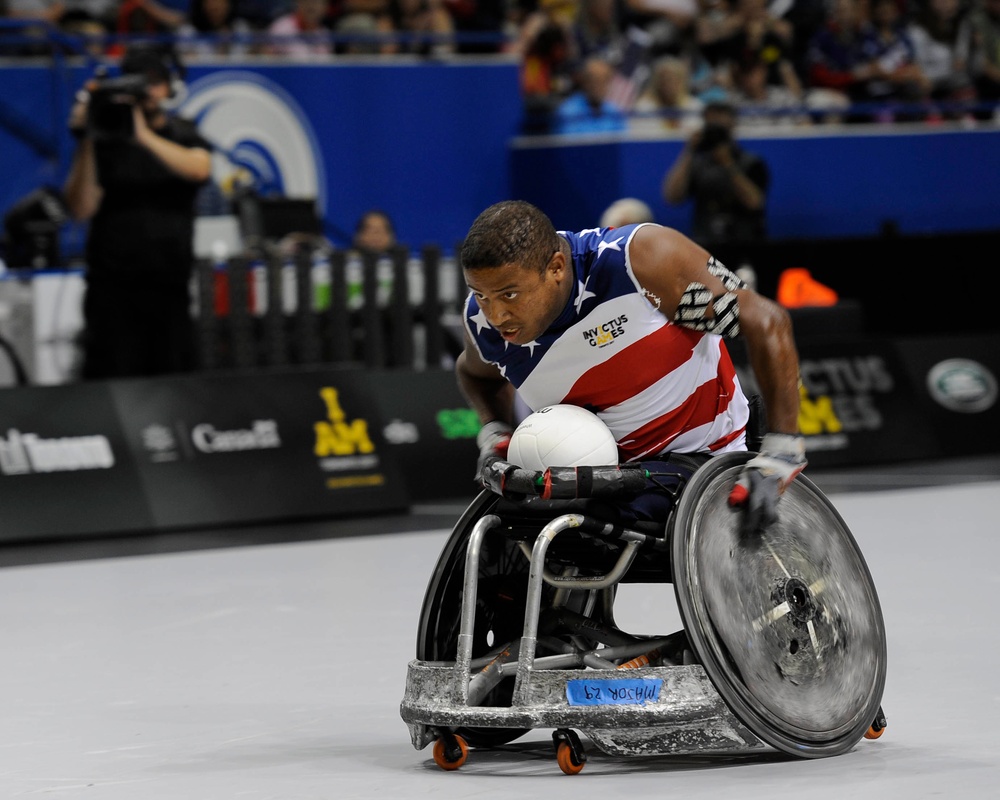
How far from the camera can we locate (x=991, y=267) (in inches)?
630

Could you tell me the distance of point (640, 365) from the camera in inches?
211

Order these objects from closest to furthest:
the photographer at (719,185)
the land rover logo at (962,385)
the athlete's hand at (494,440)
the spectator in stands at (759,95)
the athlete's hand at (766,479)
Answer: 1. the athlete's hand at (766,479)
2. the athlete's hand at (494,440)
3. the land rover logo at (962,385)
4. the photographer at (719,185)
5. the spectator in stands at (759,95)

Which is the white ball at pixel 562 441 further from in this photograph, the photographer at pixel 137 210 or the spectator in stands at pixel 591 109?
the spectator in stands at pixel 591 109

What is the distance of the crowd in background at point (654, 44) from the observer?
1634cm

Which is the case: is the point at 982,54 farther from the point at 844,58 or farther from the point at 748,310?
the point at 748,310

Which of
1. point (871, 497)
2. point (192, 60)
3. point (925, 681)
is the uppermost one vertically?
point (192, 60)

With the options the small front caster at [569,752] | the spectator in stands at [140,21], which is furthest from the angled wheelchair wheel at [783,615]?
the spectator in stands at [140,21]

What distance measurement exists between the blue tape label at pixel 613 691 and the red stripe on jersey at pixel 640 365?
87 centimetres

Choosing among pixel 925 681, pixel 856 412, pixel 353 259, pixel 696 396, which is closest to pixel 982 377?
pixel 856 412

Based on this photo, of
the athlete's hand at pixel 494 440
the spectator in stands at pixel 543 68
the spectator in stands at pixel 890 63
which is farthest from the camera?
the spectator in stands at pixel 890 63

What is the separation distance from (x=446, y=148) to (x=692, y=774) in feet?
41.9

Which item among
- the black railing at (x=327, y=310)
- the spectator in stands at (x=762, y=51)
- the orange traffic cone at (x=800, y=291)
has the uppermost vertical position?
the spectator in stands at (x=762, y=51)

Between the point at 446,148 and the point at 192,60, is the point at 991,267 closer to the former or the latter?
the point at 446,148

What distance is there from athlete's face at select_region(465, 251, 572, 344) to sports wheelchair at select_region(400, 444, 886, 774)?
406 millimetres
